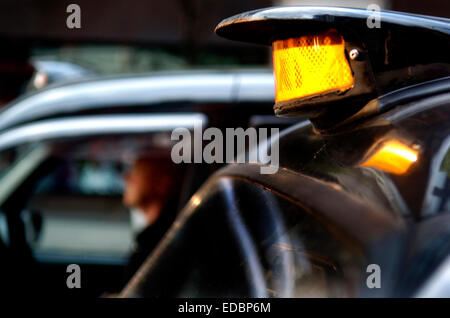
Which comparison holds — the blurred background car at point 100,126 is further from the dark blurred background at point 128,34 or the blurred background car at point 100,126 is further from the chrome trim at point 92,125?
the dark blurred background at point 128,34

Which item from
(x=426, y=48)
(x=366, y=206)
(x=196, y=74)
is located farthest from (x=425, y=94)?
(x=196, y=74)

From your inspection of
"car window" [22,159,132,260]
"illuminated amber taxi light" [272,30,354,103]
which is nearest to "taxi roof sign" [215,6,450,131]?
"illuminated amber taxi light" [272,30,354,103]

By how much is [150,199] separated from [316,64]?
8.15 ft

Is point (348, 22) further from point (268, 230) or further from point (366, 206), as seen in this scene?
point (268, 230)

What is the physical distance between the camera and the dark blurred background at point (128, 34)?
13498 millimetres

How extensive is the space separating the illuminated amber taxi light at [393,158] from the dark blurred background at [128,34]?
12.5 m

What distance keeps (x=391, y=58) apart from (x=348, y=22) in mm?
112

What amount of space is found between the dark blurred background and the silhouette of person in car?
10.0 metres

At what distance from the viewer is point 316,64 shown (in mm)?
966

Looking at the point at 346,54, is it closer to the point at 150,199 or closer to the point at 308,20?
the point at 308,20

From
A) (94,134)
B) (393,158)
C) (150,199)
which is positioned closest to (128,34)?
(150,199)

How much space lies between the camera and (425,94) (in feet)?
3.36

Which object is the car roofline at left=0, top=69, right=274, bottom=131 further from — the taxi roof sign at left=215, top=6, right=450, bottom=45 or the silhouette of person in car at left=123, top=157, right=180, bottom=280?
the taxi roof sign at left=215, top=6, right=450, bottom=45

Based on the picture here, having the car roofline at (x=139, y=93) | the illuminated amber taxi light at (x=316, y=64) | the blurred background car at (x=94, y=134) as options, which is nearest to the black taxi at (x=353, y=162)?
the illuminated amber taxi light at (x=316, y=64)
